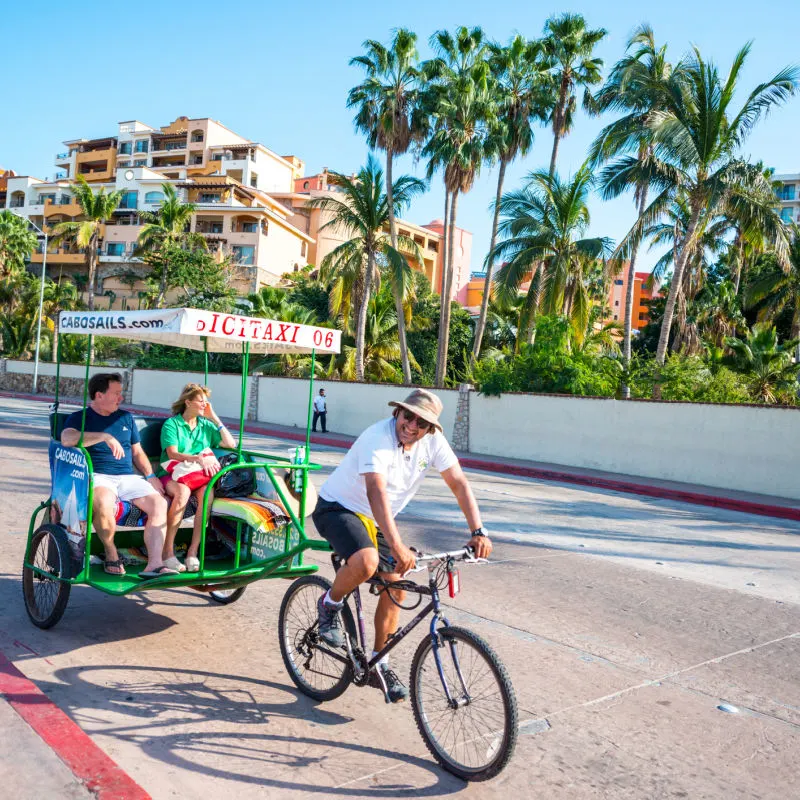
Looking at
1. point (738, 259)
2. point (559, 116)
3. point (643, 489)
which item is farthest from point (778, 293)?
point (643, 489)

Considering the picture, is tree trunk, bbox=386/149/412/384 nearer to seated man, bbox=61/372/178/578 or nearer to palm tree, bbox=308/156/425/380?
palm tree, bbox=308/156/425/380

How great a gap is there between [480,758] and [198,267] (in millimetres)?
48568

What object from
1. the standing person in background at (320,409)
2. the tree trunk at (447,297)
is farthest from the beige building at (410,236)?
the standing person in background at (320,409)

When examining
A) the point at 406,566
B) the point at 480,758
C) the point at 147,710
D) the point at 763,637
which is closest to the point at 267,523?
the point at 147,710

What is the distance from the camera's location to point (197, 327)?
206 inches

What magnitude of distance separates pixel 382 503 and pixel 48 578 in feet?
9.59

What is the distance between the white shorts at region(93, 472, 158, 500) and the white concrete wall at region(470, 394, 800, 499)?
15.8 meters

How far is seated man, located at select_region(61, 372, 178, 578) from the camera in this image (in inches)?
213

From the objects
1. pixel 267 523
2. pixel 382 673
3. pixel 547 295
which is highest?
pixel 547 295

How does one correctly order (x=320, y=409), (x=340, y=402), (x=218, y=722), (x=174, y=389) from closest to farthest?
(x=218, y=722) → (x=320, y=409) → (x=340, y=402) → (x=174, y=389)

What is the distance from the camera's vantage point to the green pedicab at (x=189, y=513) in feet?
17.2

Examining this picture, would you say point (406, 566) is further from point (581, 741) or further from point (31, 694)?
point (31, 694)

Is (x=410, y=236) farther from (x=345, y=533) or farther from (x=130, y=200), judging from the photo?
(x=345, y=533)

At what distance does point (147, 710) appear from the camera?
4.37 metres
